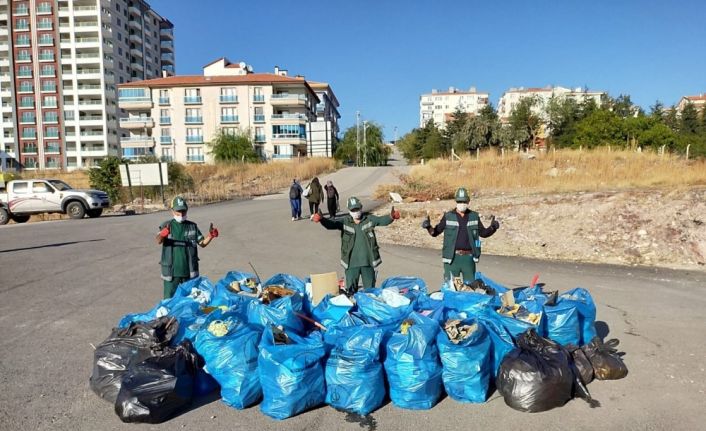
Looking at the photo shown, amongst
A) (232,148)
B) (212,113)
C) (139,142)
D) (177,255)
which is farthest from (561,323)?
(139,142)

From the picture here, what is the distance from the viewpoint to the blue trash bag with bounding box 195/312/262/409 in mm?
3875

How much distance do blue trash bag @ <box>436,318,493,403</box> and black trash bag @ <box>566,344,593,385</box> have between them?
2.81 feet

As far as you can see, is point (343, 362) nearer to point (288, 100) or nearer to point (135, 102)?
point (288, 100)

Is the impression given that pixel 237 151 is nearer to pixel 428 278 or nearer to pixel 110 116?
pixel 110 116

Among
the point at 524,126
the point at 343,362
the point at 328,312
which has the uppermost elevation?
the point at 524,126

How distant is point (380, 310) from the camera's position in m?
4.43

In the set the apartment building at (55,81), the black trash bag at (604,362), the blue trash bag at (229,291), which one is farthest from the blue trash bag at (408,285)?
the apartment building at (55,81)

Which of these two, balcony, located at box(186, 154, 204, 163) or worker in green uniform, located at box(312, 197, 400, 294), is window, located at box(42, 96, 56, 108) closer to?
balcony, located at box(186, 154, 204, 163)

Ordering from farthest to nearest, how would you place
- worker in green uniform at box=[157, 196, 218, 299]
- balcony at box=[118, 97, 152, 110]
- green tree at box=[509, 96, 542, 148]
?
balcony at box=[118, 97, 152, 110] → green tree at box=[509, 96, 542, 148] → worker in green uniform at box=[157, 196, 218, 299]

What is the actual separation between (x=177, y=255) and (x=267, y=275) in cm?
340

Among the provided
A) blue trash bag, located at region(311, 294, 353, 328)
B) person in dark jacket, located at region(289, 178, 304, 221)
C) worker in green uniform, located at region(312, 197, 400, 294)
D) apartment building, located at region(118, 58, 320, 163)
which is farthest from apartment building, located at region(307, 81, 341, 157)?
blue trash bag, located at region(311, 294, 353, 328)

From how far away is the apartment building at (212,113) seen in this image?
201 feet

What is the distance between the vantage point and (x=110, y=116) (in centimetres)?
7531

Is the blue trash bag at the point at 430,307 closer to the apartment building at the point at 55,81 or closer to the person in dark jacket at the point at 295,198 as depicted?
the person in dark jacket at the point at 295,198
